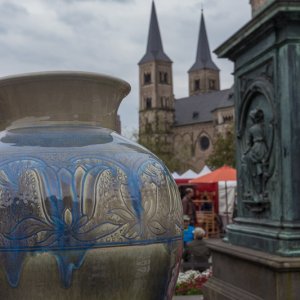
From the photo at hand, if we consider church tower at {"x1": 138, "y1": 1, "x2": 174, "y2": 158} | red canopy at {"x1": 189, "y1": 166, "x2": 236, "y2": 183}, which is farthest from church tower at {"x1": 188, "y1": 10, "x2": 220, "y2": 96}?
red canopy at {"x1": 189, "y1": 166, "x2": 236, "y2": 183}

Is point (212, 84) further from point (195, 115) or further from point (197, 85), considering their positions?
point (195, 115)

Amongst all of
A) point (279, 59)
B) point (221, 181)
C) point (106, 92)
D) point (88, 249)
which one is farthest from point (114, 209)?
point (221, 181)

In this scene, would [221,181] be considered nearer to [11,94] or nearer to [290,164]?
[290,164]

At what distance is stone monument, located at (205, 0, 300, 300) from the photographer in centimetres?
499

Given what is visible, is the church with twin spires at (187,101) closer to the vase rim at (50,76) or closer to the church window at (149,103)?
the church window at (149,103)

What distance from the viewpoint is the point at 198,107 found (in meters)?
93.1

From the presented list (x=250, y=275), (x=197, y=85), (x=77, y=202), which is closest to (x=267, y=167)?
(x=250, y=275)

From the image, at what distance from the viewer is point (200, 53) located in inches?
4094

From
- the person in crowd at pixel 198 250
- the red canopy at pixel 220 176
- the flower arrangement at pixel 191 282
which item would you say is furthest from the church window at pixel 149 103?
the flower arrangement at pixel 191 282

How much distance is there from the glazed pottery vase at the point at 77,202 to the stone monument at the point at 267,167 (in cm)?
256

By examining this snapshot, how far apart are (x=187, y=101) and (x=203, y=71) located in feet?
32.1

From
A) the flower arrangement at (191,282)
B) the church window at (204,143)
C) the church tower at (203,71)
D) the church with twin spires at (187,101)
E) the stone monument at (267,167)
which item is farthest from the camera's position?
the church tower at (203,71)

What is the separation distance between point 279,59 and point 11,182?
3.58 m

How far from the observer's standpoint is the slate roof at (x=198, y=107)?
88.4m
